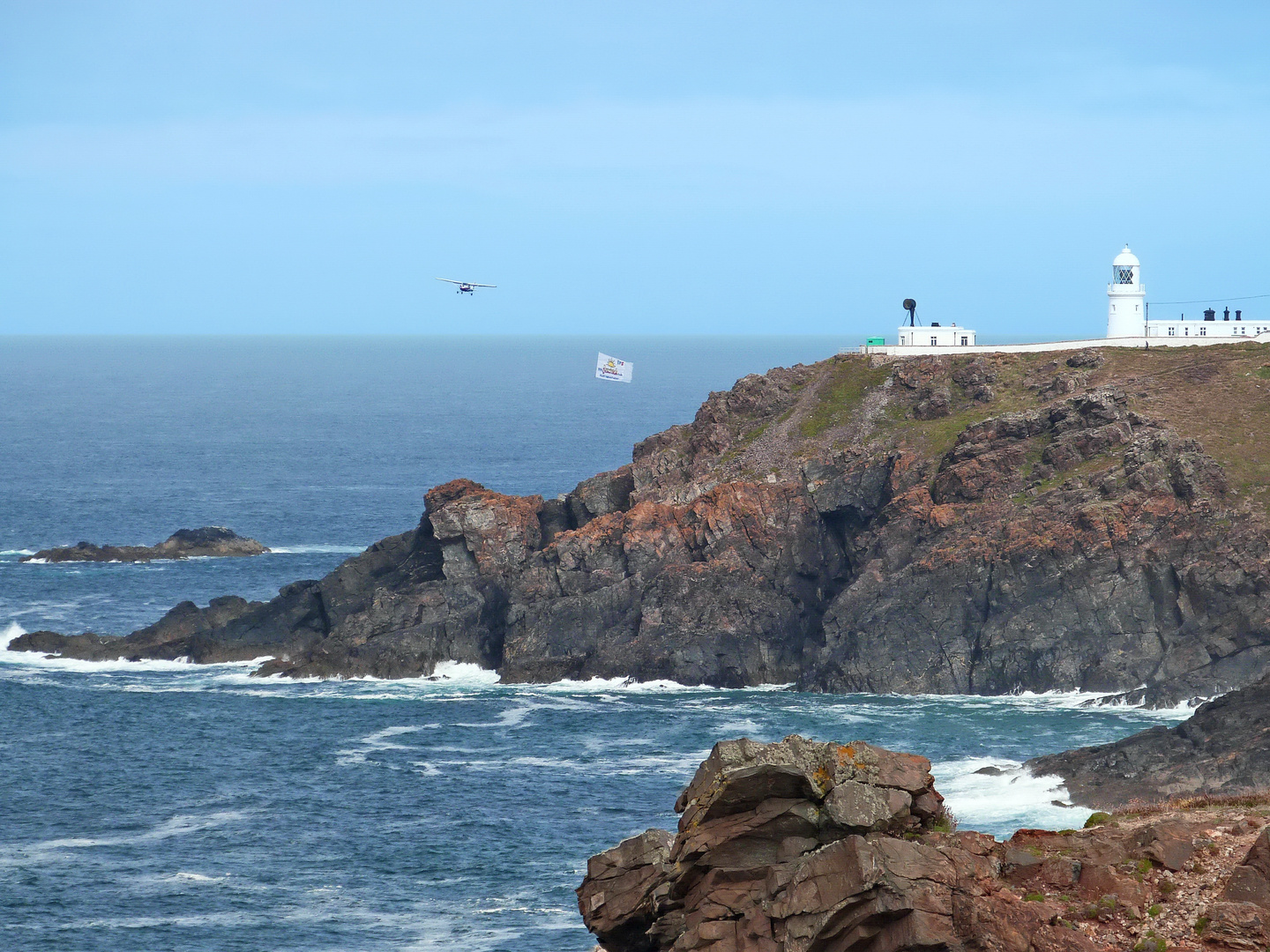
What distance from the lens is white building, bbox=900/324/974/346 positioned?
107062mm

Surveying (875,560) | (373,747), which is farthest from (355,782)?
(875,560)

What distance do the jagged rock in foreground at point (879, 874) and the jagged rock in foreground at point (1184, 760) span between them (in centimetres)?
2784

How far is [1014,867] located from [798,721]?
4448cm

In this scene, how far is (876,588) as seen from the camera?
7962 cm

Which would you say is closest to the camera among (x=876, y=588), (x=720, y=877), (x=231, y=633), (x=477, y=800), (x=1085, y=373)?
(x=720, y=877)

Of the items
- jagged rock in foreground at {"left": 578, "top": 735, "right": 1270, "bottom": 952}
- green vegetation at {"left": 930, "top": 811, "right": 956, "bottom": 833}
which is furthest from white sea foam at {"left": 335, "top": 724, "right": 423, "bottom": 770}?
green vegetation at {"left": 930, "top": 811, "right": 956, "bottom": 833}

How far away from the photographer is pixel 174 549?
119 meters

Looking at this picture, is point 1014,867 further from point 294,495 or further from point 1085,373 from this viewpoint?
point 294,495

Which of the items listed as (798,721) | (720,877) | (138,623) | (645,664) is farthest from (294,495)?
(720,877)

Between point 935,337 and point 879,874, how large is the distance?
3406 inches

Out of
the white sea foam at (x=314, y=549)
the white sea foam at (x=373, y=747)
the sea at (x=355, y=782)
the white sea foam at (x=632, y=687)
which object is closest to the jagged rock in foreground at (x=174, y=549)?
the white sea foam at (x=314, y=549)

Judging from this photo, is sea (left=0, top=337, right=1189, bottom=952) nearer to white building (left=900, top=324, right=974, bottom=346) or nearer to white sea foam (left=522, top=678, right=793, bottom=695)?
white sea foam (left=522, top=678, right=793, bottom=695)

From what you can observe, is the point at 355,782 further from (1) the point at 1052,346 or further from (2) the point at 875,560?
(1) the point at 1052,346

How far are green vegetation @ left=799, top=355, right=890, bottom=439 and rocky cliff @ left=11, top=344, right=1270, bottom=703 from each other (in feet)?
1.18
